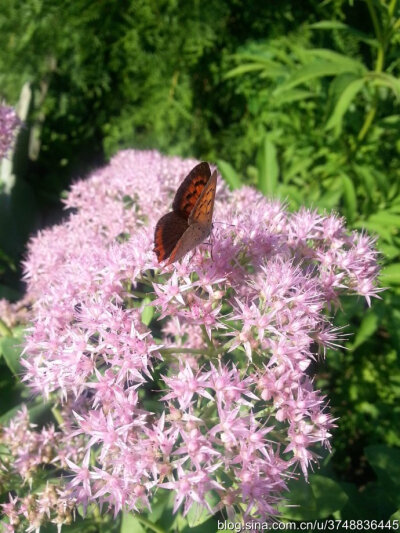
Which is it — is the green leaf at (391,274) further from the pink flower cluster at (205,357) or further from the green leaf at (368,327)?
the pink flower cluster at (205,357)

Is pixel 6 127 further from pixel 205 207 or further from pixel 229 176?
pixel 205 207

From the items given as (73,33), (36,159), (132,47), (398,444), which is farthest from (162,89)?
(398,444)

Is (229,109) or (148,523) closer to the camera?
(148,523)

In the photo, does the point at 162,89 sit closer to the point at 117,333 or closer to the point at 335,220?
the point at 335,220

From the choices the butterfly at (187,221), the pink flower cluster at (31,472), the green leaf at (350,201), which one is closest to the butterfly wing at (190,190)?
the butterfly at (187,221)

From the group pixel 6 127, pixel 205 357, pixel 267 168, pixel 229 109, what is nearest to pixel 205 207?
pixel 205 357

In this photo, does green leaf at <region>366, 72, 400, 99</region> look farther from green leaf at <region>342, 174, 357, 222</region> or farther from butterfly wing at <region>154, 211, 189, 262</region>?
butterfly wing at <region>154, 211, 189, 262</region>

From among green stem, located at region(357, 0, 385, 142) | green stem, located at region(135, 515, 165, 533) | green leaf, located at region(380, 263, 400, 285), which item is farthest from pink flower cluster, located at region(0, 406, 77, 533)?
green stem, located at region(357, 0, 385, 142)
